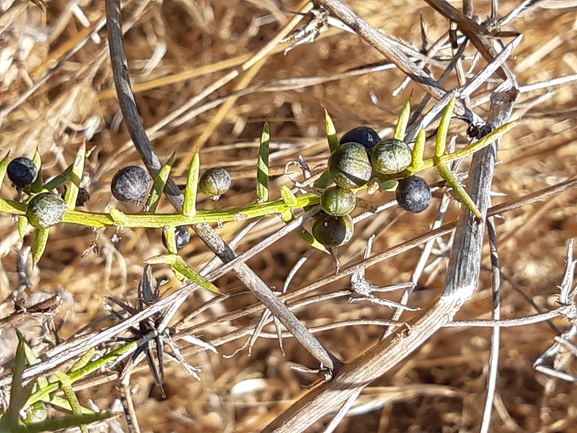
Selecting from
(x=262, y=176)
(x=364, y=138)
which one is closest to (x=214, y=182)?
(x=262, y=176)

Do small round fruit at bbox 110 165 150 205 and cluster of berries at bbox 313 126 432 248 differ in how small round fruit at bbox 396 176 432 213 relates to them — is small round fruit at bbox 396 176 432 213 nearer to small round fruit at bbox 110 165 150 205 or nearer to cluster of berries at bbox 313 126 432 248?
cluster of berries at bbox 313 126 432 248

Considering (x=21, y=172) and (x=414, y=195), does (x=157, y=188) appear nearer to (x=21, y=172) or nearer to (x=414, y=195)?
(x=21, y=172)

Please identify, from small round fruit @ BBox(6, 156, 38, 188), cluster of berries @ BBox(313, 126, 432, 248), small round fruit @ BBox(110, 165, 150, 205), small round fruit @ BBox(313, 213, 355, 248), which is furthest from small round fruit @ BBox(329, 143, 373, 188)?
small round fruit @ BBox(6, 156, 38, 188)

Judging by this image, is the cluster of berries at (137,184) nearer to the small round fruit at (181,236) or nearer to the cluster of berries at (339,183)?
the cluster of berries at (339,183)

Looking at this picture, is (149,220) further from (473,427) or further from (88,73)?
(473,427)

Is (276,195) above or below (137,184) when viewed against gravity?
below

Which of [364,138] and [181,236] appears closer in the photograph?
[364,138]

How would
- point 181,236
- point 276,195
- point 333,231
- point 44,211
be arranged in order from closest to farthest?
point 44,211, point 333,231, point 181,236, point 276,195
